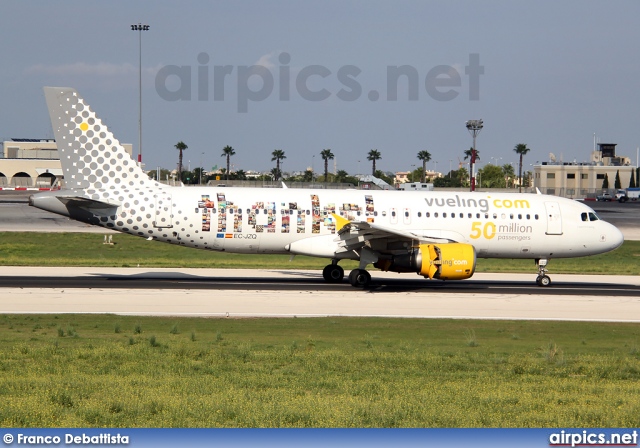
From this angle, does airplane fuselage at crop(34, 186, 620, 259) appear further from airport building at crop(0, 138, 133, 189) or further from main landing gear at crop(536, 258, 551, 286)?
airport building at crop(0, 138, 133, 189)

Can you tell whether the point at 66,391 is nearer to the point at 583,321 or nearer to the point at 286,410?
the point at 286,410

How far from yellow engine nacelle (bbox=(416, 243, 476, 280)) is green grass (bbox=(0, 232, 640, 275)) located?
34.5ft

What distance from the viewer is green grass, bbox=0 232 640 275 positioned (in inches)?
1607

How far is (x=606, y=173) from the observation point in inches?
7028

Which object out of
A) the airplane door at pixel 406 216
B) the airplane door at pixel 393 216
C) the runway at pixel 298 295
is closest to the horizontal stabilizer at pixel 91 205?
the runway at pixel 298 295

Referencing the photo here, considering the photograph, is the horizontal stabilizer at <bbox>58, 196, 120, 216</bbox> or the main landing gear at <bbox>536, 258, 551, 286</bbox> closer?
the horizontal stabilizer at <bbox>58, 196, 120, 216</bbox>

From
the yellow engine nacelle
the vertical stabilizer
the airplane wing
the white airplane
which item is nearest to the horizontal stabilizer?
the white airplane

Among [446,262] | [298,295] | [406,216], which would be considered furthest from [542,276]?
[298,295]

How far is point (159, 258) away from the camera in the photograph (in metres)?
43.9

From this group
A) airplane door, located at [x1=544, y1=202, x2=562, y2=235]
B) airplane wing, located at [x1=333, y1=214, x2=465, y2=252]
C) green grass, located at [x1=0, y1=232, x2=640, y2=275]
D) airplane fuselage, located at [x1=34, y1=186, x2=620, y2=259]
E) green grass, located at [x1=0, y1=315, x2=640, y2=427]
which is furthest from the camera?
green grass, located at [x1=0, y1=232, x2=640, y2=275]

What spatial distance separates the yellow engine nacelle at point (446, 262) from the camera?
2956cm

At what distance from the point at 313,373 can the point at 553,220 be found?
21.8 m

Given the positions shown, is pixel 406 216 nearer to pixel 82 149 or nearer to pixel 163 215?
pixel 163 215

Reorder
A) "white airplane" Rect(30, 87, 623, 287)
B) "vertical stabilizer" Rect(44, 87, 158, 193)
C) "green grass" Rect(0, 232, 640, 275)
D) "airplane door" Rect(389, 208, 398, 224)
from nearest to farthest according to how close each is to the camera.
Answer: "white airplane" Rect(30, 87, 623, 287) → "vertical stabilizer" Rect(44, 87, 158, 193) → "airplane door" Rect(389, 208, 398, 224) → "green grass" Rect(0, 232, 640, 275)
